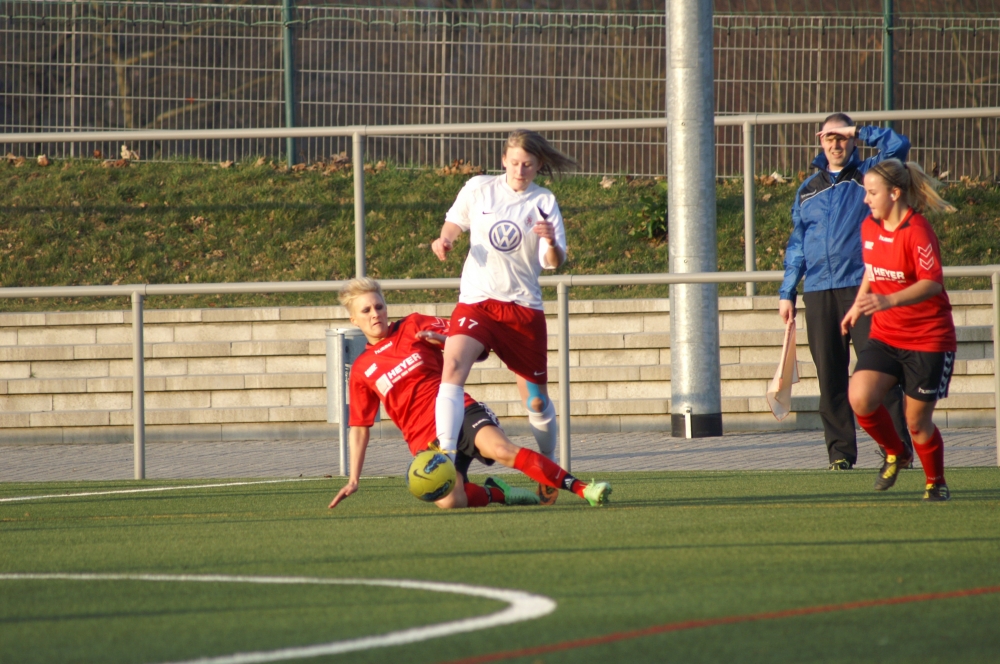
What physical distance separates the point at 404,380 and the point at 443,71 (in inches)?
356

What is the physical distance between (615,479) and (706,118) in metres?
3.92

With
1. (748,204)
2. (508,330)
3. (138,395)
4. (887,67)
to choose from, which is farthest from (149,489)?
(887,67)

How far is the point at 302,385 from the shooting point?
36.6ft

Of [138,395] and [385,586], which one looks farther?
[138,395]

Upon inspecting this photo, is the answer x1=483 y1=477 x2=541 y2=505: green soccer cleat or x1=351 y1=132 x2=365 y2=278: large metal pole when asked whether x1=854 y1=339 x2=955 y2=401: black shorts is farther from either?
x1=351 y1=132 x2=365 y2=278: large metal pole

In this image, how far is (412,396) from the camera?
19.9ft

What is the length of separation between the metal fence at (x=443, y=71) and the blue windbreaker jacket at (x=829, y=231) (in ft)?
21.0

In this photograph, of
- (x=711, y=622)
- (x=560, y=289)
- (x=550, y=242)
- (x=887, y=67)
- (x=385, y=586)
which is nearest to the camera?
(x=711, y=622)

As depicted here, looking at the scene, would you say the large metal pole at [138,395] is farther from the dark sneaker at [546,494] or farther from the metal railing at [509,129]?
the dark sneaker at [546,494]

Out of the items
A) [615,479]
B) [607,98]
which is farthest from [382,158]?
[615,479]

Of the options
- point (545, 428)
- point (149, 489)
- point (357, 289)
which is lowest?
point (149, 489)

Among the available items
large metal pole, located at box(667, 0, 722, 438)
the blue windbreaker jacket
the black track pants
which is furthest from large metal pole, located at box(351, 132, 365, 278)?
the black track pants

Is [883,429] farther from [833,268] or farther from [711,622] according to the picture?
[711,622]

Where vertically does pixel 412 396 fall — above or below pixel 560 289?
below
